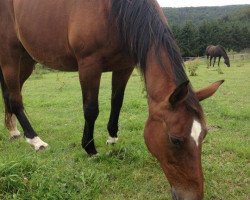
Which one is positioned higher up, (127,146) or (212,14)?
(127,146)

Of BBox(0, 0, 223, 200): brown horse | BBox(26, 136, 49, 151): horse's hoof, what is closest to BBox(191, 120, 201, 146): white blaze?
BBox(0, 0, 223, 200): brown horse

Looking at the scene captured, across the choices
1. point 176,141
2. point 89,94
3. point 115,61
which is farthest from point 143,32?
point 176,141

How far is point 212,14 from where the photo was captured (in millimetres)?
110062

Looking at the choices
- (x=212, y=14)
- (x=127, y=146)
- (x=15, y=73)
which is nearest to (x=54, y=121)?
(x=15, y=73)

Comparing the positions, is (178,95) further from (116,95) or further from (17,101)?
(17,101)

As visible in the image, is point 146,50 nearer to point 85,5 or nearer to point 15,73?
point 85,5

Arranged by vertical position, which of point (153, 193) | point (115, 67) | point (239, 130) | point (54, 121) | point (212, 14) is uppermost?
point (115, 67)

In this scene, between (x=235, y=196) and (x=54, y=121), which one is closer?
(x=235, y=196)

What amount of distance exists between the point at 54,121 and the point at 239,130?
3358 mm

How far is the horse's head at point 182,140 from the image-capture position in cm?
250

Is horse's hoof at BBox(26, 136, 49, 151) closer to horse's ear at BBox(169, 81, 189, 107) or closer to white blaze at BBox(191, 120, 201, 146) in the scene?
horse's ear at BBox(169, 81, 189, 107)

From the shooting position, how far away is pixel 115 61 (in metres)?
3.75

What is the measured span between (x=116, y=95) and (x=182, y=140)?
6.57 ft

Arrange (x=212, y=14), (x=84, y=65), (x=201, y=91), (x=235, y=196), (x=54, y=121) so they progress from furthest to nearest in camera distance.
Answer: (x=212, y=14) → (x=54, y=121) → (x=84, y=65) → (x=235, y=196) → (x=201, y=91)
